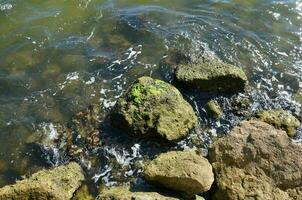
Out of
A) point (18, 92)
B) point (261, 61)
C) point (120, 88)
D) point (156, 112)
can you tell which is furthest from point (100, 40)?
point (261, 61)

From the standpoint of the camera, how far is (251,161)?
836 cm

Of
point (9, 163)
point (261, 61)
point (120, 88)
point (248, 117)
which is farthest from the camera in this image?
point (261, 61)

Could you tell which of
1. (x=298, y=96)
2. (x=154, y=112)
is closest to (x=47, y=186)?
(x=154, y=112)

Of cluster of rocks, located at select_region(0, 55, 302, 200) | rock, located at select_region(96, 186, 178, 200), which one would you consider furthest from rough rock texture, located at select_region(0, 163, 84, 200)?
rock, located at select_region(96, 186, 178, 200)

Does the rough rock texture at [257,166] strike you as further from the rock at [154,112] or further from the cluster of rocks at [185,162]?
the rock at [154,112]

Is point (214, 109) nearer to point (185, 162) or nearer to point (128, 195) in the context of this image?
point (185, 162)

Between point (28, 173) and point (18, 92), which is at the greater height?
point (18, 92)

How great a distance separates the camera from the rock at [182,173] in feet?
25.5

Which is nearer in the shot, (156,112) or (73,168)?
(73,168)

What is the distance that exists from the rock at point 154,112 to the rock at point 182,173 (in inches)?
43.2

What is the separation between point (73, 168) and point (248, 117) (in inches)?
176

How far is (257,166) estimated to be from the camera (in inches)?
327

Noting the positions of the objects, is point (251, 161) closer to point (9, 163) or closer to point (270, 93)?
point (270, 93)

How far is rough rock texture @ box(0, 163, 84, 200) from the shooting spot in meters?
7.75
